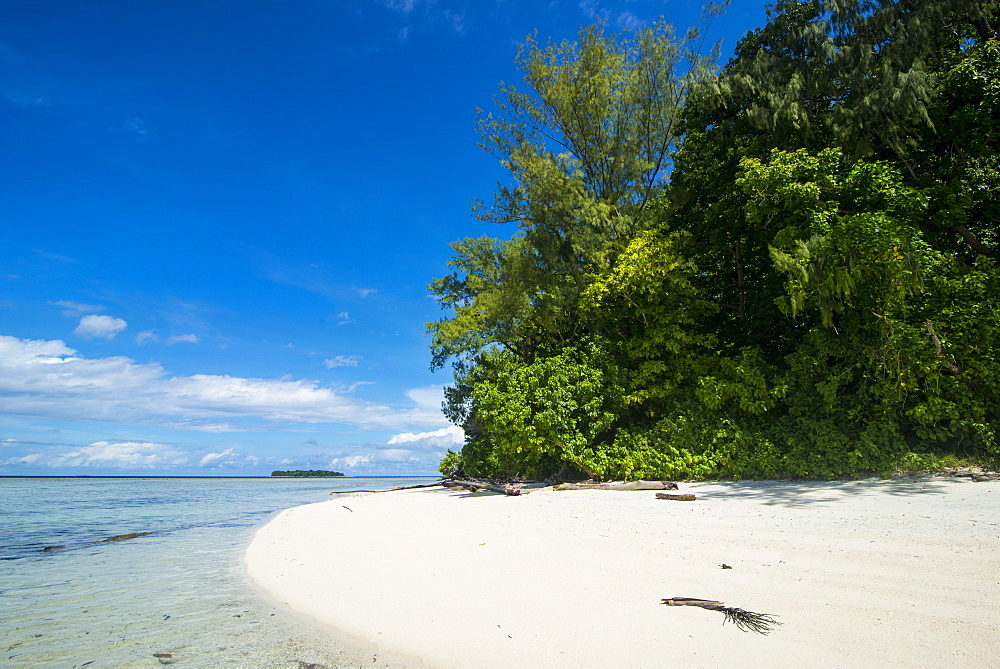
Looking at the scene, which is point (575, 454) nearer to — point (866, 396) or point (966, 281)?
point (866, 396)

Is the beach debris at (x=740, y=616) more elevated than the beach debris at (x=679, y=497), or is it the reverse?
the beach debris at (x=679, y=497)

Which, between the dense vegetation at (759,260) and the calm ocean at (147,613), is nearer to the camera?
the calm ocean at (147,613)

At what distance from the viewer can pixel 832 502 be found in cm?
755

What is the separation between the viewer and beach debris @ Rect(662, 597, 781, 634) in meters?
2.99

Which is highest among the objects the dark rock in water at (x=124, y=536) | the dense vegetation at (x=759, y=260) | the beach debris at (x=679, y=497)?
the dense vegetation at (x=759, y=260)

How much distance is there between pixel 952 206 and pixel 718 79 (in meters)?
6.48

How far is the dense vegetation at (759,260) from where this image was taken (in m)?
9.82

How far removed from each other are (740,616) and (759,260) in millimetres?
12793

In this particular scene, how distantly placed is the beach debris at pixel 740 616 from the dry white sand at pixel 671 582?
0.05 metres

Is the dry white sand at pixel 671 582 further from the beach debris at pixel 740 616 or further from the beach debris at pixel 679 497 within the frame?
the beach debris at pixel 679 497

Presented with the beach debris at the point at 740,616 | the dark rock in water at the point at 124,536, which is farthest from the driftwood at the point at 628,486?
the dark rock in water at the point at 124,536

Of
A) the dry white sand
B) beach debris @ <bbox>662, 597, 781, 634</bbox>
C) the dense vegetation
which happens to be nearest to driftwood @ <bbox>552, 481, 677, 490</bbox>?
the dense vegetation

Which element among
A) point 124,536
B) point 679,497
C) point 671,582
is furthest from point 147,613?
point 679,497

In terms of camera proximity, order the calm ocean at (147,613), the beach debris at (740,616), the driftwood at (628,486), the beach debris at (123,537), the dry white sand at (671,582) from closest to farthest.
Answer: the dry white sand at (671,582) < the beach debris at (740,616) < the calm ocean at (147,613) < the beach debris at (123,537) < the driftwood at (628,486)
